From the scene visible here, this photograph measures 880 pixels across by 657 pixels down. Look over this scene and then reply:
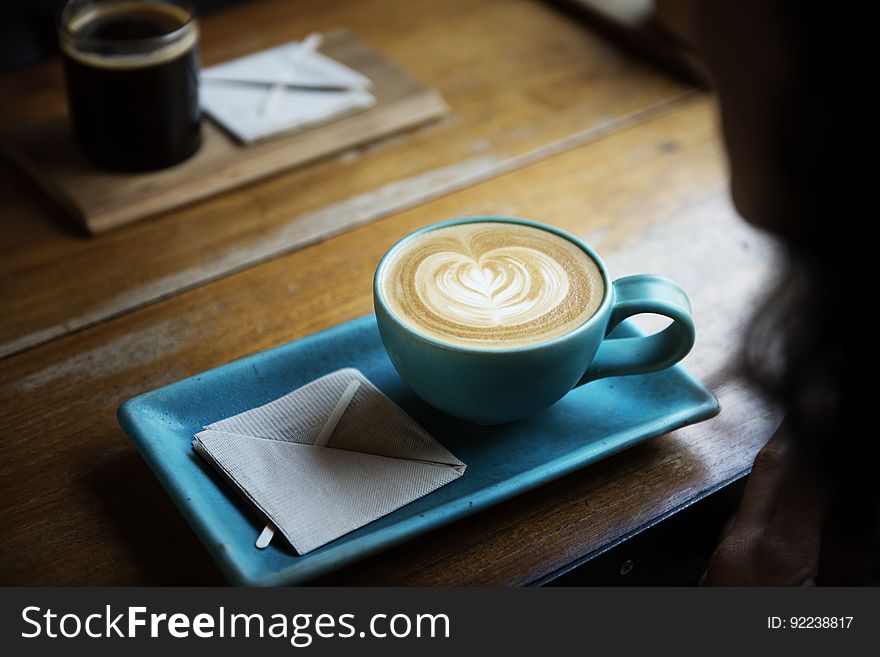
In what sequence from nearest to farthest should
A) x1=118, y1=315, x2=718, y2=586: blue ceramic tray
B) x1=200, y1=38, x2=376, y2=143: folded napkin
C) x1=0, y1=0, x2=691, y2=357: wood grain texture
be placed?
x1=118, y1=315, x2=718, y2=586: blue ceramic tray → x1=0, y1=0, x2=691, y2=357: wood grain texture → x1=200, y1=38, x2=376, y2=143: folded napkin

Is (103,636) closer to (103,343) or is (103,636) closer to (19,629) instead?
(19,629)

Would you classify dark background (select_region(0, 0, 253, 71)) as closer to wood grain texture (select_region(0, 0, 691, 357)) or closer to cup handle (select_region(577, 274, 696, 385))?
wood grain texture (select_region(0, 0, 691, 357))

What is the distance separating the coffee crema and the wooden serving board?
0.41 metres

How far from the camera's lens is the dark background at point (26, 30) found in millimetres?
1719

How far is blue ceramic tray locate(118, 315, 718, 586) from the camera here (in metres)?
0.71

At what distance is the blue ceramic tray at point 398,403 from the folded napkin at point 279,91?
16.5 inches

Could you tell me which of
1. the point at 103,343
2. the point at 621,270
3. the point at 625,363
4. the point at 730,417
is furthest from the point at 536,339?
the point at 103,343

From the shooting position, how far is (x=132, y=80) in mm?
1086

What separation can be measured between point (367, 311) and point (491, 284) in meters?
0.22

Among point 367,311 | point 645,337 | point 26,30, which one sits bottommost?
point 26,30

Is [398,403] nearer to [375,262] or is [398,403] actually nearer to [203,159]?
[375,262]

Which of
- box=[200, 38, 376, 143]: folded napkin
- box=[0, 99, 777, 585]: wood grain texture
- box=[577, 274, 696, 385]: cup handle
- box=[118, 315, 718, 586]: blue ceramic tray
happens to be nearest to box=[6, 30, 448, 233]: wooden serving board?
box=[200, 38, 376, 143]: folded napkin

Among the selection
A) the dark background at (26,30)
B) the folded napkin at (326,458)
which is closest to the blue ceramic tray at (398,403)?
the folded napkin at (326,458)

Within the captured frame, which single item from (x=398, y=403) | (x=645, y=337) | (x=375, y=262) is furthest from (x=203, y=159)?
(x=645, y=337)
